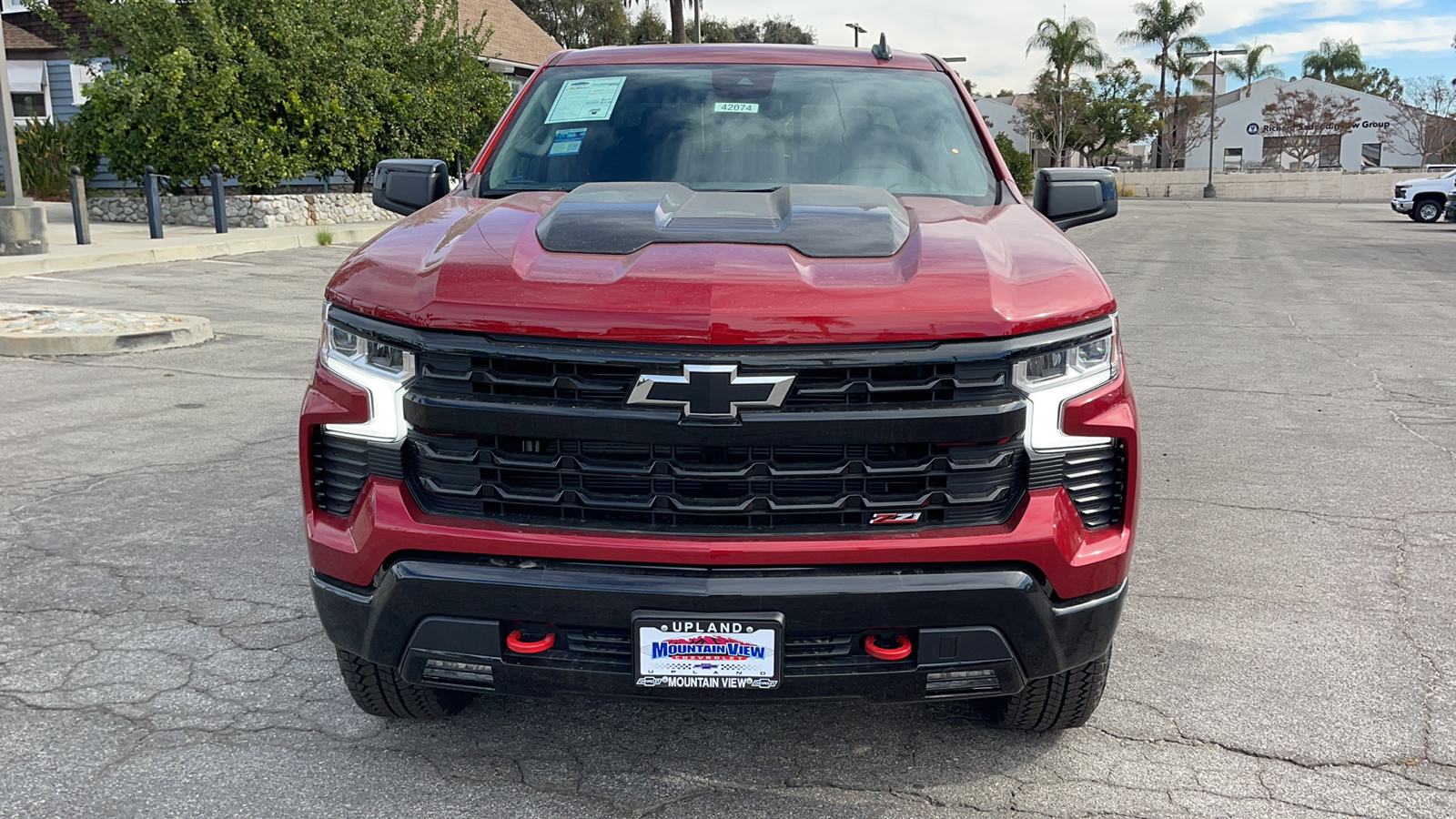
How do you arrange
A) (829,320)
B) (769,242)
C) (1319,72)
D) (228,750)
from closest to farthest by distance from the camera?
(829,320) → (769,242) → (228,750) → (1319,72)

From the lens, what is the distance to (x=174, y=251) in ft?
52.7

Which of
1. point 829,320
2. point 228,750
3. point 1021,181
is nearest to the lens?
point 829,320

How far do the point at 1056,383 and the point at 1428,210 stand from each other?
122 feet

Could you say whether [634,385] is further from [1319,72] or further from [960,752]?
[1319,72]

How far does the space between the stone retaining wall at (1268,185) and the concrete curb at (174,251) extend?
171 feet

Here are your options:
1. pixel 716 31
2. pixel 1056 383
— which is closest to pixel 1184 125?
pixel 716 31

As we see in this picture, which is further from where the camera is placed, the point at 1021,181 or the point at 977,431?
the point at 1021,181

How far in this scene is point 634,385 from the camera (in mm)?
2512

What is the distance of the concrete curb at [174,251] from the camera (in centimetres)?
1405

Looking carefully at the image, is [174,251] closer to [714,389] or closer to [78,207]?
[78,207]

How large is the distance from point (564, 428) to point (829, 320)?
60 cm

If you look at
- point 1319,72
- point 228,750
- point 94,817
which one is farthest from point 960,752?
point 1319,72

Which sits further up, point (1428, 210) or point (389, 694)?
point (1428, 210)

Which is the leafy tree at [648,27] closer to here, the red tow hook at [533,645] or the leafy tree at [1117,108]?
the leafy tree at [1117,108]
